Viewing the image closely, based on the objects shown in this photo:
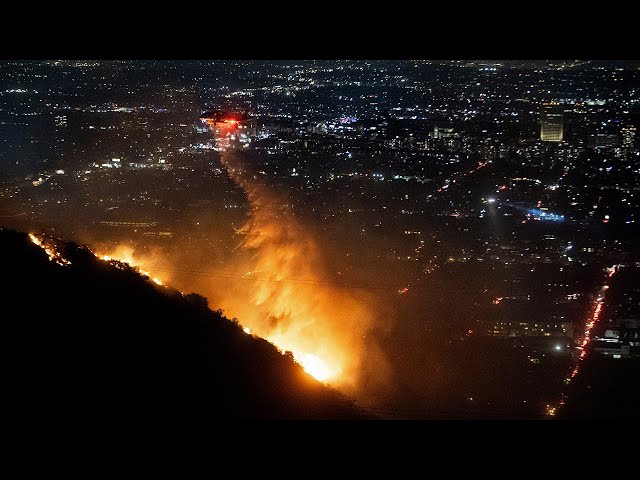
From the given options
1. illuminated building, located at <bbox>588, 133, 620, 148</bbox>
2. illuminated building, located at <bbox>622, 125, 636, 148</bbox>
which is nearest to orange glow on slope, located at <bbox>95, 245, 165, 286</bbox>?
illuminated building, located at <bbox>588, 133, 620, 148</bbox>

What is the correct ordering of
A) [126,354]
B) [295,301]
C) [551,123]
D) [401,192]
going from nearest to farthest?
[126,354] < [295,301] < [551,123] < [401,192]

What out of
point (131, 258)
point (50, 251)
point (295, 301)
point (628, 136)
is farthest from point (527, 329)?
point (50, 251)

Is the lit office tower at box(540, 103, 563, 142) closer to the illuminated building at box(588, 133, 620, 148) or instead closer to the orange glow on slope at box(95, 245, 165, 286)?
the illuminated building at box(588, 133, 620, 148)

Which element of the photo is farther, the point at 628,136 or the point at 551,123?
the point at 551,123

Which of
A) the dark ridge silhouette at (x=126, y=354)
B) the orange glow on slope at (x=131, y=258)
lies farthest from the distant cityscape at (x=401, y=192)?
the dark ridge silhouette at (x=126, y=354)

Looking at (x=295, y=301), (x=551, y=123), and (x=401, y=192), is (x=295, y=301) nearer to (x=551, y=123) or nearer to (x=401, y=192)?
(x=401, y=192)

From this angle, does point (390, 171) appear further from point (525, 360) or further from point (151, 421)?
point (151, 421)

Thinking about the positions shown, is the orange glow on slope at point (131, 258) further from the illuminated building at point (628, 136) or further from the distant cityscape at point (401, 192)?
the illuminated building at point (628, 136)
